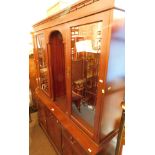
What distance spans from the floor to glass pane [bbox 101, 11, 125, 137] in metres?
1.45

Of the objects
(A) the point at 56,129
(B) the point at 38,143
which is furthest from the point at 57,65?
(B) the point at 38,143

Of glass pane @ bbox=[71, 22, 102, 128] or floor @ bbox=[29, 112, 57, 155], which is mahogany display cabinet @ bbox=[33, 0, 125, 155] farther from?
floor @ bbox=[29, 112, 57, 155]

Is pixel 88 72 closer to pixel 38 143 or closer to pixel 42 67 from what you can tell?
pixel 42 67

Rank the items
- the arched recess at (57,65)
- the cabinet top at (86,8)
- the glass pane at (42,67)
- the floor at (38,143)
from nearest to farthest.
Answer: the cabinet top at (86,8), the arched recess at (57,65), the glass pane at (42,67), the floor at (38,143)

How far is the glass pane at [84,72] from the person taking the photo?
117 centimetres

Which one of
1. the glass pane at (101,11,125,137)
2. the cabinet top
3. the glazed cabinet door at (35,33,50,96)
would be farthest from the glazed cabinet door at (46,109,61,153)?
the cabinet top

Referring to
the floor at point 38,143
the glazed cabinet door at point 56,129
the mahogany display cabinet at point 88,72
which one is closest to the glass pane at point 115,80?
the mahogany display cabinet at point 88,72

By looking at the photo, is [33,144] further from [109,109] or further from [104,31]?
[104,31]

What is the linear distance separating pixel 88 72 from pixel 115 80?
0.53 metres

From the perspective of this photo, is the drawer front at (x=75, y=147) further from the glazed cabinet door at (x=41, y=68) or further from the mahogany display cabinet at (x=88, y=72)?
the glazed cabinet door at (x=41, y=68)

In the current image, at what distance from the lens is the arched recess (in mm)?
1710

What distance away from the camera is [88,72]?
146 centimetres
